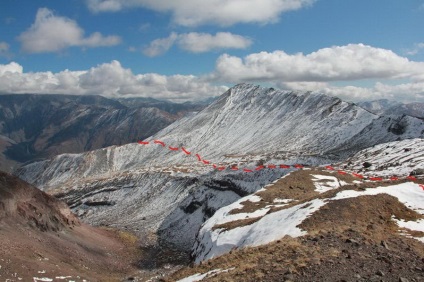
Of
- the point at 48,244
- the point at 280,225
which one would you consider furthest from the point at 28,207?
the point at 280,225

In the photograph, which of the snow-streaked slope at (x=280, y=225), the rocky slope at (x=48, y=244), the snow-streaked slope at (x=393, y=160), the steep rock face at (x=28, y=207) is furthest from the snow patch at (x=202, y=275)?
the snow-streaked slope at (x=393, y=160)

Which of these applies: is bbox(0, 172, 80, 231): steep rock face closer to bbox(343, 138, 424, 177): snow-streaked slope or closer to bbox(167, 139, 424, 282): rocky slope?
bbox(167, 139, 424, 282): rocky slope

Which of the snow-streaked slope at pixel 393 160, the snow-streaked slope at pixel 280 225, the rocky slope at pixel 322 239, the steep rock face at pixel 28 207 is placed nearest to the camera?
the rocky slope at pixel 322 239

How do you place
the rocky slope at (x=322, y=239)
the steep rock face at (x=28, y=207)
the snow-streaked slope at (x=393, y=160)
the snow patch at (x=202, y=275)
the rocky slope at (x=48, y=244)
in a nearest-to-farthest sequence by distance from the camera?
the rocky slope at (x=322, y=239), the snow patch at (x=202, y=275), the rocky slope at (x=48, y=244), the steep rock face at (x=28, y=207), the snow-streaked slope at (x=393, y=160)

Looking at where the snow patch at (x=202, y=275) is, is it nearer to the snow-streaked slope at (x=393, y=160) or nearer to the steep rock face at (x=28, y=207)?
the steep rock face at (x=28, y=207)

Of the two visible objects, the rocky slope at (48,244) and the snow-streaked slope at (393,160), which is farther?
the snow-streaked slope at (393,160)

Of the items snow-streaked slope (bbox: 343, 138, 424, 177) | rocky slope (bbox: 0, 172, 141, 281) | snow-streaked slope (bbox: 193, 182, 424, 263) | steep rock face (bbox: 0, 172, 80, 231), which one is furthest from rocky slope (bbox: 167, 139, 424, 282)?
steep rock face (bbox: 0, 172, 80, 231)

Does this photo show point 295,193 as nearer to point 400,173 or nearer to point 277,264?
point 400,173

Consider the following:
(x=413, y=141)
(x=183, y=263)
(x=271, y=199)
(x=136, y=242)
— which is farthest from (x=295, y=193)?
(x=413, y=141)
